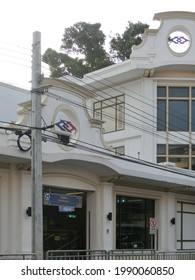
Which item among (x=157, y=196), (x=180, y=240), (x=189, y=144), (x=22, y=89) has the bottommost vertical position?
(x=180, y=240)

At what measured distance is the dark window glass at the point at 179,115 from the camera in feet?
114

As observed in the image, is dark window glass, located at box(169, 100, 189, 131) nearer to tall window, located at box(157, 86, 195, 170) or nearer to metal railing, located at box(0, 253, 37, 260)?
tall window, located at box(157, 86, 195, 170)

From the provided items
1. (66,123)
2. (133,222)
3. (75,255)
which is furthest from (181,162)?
(75,255)

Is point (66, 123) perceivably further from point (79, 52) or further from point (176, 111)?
point (79, 52)

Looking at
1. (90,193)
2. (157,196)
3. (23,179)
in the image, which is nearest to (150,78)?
(157,196)

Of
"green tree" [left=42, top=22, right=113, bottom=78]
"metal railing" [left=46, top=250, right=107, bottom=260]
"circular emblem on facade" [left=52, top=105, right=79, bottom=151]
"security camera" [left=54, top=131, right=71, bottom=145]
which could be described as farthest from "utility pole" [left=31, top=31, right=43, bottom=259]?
"green tree" [left=42, top=22, right=113, bottom=78]

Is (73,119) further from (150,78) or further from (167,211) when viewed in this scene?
(150,78)

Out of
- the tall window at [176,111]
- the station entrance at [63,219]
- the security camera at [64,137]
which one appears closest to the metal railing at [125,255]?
the station entrance at [63,219]

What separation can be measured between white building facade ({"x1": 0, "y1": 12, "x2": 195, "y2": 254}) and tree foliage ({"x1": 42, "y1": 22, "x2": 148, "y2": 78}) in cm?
1730

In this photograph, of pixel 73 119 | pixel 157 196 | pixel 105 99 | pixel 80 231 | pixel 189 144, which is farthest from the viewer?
pixel 105 99

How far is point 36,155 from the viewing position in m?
16.2

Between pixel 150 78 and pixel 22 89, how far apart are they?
10269 mm

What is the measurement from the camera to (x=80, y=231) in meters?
23.5

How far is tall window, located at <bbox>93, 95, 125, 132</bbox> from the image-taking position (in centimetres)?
3603
